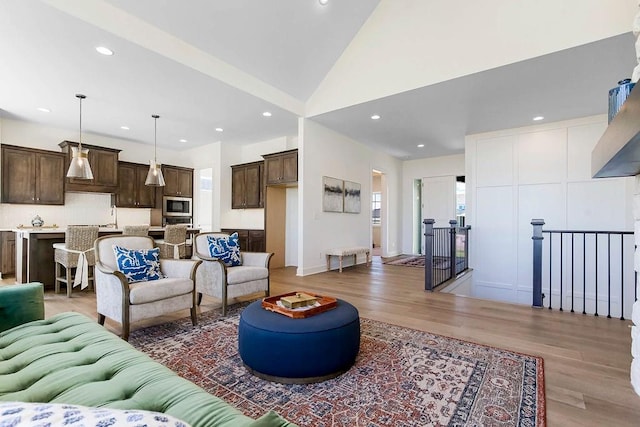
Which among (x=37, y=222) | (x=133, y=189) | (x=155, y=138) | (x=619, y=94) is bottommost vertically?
(x=37, y=222)

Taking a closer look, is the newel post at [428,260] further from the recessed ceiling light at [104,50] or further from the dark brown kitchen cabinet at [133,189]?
the dark brown kitchen cabinet at [133,189]

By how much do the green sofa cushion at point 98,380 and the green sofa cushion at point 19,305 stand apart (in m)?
0.23

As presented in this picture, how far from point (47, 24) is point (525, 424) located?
4985 mm

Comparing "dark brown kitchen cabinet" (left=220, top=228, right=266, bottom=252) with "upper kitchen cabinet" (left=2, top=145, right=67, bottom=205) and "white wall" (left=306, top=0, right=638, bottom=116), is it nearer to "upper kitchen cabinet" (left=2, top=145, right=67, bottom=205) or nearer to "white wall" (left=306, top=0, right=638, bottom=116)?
"white wall" (left=306, top=0, right=638, bottom=116)

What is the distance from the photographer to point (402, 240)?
9273 mm

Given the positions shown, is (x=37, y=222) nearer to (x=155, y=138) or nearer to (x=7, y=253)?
(x=7, y=253)

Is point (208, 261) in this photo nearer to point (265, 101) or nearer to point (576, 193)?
point (265, 101)

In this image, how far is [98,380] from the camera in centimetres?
118

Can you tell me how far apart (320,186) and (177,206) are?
12.7ft

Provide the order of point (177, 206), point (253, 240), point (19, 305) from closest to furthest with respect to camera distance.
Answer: point (19, 305) < point (253, 240) < point (177, 206)

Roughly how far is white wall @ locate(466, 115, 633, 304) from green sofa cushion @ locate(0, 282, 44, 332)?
6641 mm

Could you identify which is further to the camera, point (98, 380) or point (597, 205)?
Answer: point (597, 205)

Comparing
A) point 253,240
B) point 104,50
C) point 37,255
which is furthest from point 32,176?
point 253,240

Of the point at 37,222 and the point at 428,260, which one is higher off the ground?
the point at 37,222
